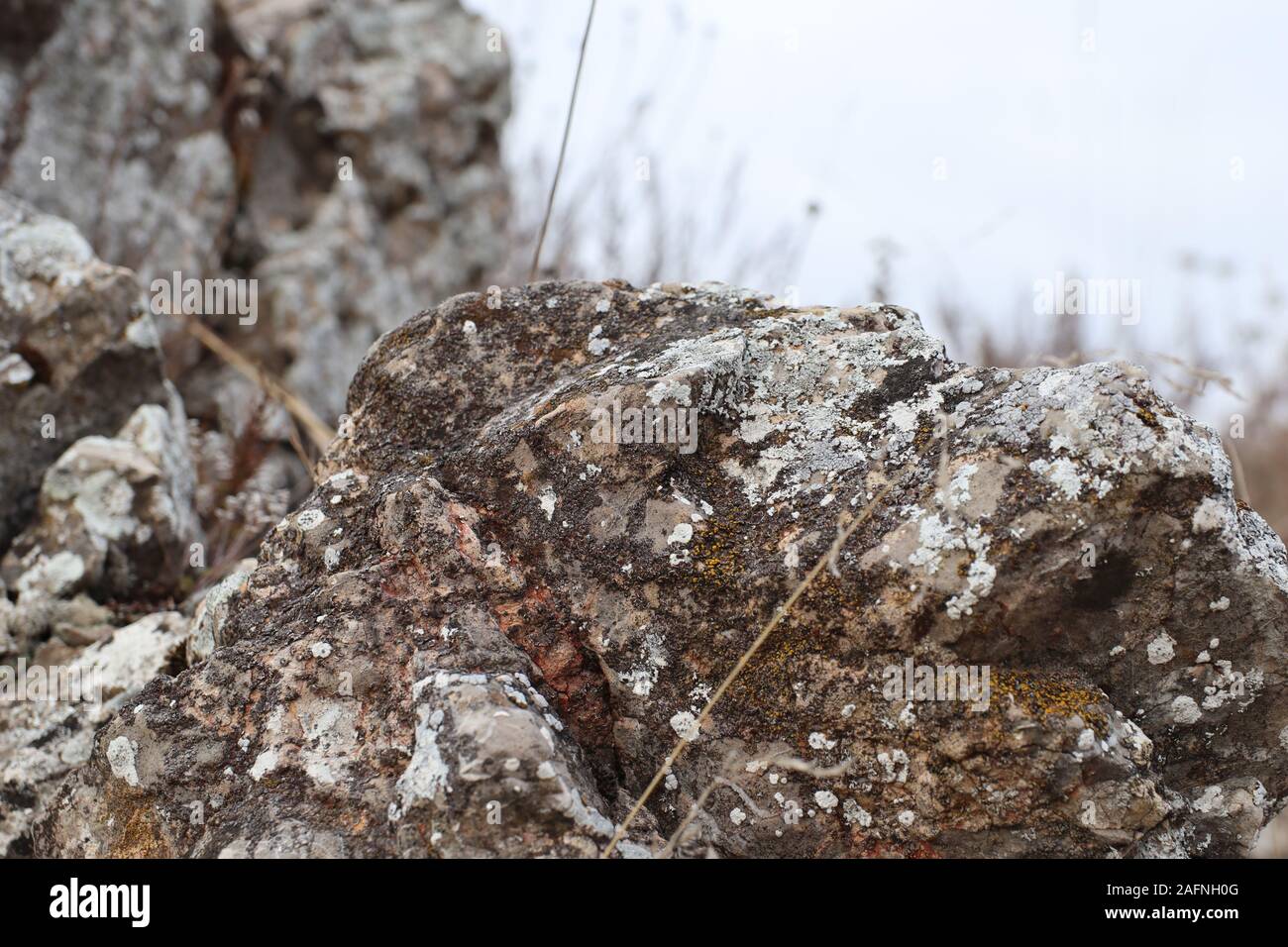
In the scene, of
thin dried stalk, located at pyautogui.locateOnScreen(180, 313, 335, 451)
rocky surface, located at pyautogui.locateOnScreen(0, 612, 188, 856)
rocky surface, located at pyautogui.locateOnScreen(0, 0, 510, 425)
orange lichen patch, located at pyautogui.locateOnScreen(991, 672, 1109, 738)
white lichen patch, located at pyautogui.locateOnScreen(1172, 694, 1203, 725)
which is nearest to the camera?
orange lichen patch, located at pyautogui.locateOnScreen(991, 672, 1109, 738)

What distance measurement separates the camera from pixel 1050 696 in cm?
199

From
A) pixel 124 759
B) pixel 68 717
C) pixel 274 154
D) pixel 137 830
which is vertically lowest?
pixel 68 717

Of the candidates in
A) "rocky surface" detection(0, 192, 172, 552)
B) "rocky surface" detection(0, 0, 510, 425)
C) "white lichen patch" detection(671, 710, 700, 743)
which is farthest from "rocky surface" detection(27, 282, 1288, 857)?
"rocky surface" detection(0, 0, 510, 425)

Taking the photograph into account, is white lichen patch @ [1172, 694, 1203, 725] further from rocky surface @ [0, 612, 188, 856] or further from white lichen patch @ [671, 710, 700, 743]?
rocky surface @ [0, 612, 188, 856]

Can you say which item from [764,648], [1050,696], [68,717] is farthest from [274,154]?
[1050,696]

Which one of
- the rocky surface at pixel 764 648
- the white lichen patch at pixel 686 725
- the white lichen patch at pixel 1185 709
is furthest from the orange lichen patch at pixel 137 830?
the white lichen patch at pixel 1185 709

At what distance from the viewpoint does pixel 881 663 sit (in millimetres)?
2061

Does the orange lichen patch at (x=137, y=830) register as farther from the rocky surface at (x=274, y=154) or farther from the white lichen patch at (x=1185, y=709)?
the rocky surface at (x=274, y=154)

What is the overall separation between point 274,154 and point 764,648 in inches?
237

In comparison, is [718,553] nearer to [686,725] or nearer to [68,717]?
[686,725]

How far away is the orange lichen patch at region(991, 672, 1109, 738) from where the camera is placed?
196 centimetres

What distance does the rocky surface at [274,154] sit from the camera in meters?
5.50
